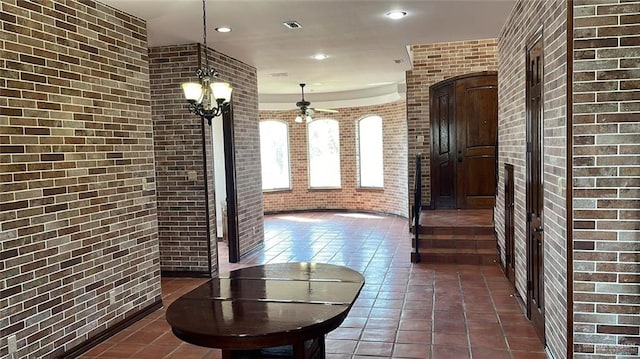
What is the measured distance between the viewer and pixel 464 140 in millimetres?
7504

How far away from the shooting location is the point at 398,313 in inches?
171

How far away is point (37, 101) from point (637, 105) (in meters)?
3.72

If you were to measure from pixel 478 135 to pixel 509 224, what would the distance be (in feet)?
8.91

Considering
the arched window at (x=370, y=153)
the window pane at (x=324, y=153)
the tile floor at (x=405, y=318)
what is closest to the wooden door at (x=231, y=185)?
the tile floor at (x=405, y=318)

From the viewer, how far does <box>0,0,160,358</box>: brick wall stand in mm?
3074

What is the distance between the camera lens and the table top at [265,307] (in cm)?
230

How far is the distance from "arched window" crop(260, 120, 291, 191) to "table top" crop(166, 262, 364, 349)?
8467mm

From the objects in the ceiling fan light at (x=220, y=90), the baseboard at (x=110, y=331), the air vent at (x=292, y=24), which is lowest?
the baseboard at (x=110, y=331)

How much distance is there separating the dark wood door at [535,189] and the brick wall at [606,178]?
806 mm

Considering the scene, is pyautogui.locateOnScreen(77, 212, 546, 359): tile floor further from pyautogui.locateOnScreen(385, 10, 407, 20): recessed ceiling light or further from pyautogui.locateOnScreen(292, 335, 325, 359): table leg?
pyautogui.locateOnScreen(385, 10, 407, 20): recessed ceiling light

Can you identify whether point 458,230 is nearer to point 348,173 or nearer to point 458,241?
point 458,241

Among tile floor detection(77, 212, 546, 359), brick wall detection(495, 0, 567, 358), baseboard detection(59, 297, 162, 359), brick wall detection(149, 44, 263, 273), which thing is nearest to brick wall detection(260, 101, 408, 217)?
tile floor detection(77, 212, 546, 359)

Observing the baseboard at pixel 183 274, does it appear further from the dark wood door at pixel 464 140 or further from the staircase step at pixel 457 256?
the dark wood door at pixel 464 140

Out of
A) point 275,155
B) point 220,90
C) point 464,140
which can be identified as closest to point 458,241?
point 464,140
